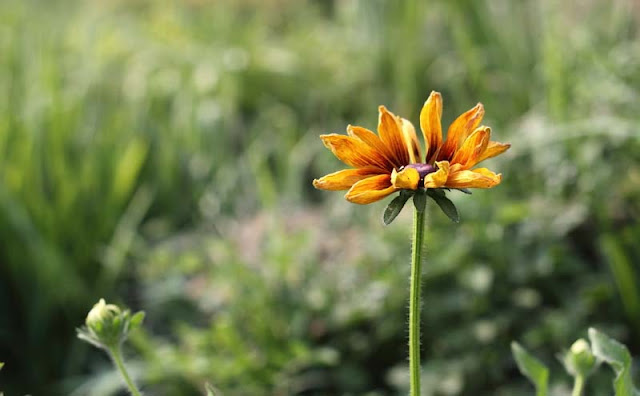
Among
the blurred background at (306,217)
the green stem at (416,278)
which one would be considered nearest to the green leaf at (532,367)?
the green stem at (416,278)

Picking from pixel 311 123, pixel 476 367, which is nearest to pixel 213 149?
pixel 311 123

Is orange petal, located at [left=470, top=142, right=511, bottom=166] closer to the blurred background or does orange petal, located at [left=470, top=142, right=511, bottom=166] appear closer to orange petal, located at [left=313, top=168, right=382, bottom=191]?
orange petal, located at [left=313, top=168, right=382, bottom=191]

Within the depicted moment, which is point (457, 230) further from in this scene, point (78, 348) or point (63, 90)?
point (63, 90)

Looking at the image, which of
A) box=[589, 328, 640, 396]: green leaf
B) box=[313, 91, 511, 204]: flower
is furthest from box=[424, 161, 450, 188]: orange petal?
box=[589, 328, 640, 396]: green leaf

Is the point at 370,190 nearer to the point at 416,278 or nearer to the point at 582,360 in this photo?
the point at 416,278

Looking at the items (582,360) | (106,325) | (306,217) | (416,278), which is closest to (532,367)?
(582,360)

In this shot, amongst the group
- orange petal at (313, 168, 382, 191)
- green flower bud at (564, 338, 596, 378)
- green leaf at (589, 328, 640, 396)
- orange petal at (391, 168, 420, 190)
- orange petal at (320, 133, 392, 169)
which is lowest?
green leaf at (589, 328, 640, 396)
